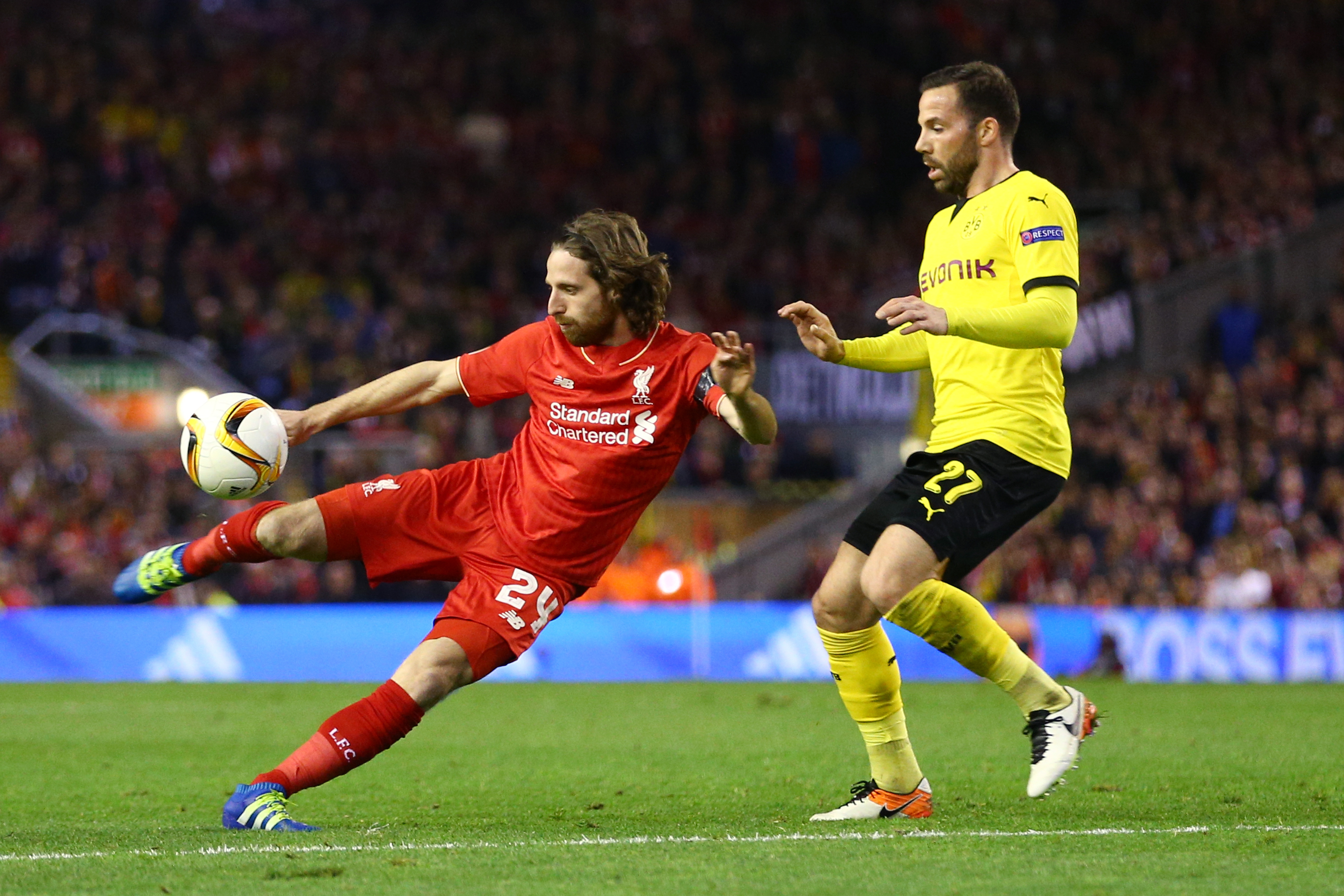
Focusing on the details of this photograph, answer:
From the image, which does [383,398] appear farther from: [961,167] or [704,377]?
[961,167]

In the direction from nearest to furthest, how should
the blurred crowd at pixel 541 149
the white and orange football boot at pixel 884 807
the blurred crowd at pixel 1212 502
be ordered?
the white and orange football boot at pixel 884 807 → the blurred crowd at pixel 1212 502 → the blurred crowd at pixel 541 149

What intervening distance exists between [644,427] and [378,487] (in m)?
0.99

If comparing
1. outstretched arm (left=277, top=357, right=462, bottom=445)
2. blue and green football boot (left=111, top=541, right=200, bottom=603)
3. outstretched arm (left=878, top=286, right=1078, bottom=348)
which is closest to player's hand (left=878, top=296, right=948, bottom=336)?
outstretched arm (left=878, top=286, right=1078, bottom=348)

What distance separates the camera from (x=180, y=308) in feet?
69.4

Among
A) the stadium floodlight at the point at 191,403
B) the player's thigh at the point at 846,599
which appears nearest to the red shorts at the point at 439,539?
the stadium floodlight at the point at 191,403

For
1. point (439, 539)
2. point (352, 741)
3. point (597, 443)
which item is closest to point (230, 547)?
point (439, 539)

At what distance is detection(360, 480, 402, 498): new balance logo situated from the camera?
597 centimetres

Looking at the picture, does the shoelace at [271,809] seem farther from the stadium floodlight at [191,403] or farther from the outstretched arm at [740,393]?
the outstretched arm at [740,393]

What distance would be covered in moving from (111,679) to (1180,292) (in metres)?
13.9

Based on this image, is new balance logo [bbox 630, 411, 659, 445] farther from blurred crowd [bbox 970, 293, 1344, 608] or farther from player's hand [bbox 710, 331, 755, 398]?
blurred crowd [bbox 970, 293, 1344, 608]

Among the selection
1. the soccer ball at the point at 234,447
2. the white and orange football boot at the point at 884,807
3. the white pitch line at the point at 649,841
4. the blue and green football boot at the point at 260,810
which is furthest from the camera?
the white and orange football boot at the point at 884,807

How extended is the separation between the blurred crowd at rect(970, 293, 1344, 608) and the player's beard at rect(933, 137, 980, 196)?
11.7m

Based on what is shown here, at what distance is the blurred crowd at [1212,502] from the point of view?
1748cm

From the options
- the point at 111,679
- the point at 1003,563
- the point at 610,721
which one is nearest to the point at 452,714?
the point at 610,721
